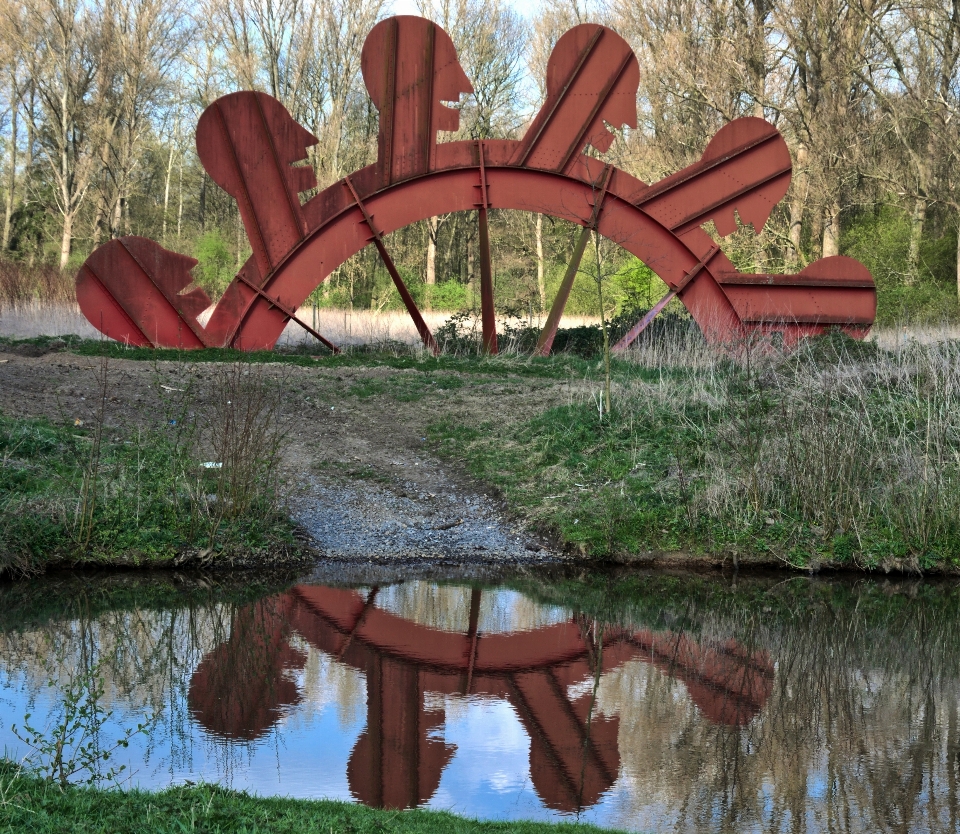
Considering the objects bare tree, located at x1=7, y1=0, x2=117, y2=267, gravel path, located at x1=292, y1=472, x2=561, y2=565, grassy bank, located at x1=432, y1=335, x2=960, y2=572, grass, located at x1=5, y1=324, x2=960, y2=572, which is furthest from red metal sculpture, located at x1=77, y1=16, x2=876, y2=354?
bare tree, located at x1=7, y1=0, x2=117, y2=267

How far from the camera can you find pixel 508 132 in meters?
34.5

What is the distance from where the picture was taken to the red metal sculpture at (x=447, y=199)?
14938mm

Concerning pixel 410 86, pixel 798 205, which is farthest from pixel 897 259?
pixel 410 86

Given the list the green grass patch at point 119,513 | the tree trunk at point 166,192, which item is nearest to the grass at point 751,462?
the green grass patch at point 119,513

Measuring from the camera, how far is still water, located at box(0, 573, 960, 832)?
4.95m

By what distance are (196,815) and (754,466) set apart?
6.83 metres

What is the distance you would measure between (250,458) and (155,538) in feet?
3.22

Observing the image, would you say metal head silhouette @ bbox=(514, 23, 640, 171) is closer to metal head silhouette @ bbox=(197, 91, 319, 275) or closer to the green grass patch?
metal head silhouette @ bbox=(197, 91, 319, 275)

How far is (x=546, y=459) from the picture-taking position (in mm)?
11039

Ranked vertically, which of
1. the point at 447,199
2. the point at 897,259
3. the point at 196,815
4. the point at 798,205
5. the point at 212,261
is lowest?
the point at 196,815

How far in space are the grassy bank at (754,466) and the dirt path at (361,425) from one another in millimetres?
409

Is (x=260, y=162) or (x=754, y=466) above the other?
(x=260, y=162)

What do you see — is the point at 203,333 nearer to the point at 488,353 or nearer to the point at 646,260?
the point at 488,353

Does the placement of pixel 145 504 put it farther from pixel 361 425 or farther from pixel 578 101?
pixel 578 101
